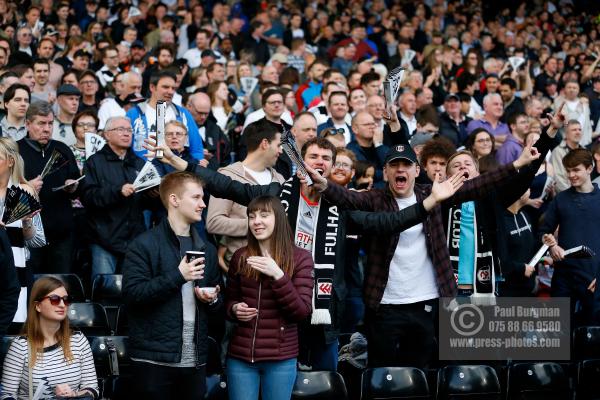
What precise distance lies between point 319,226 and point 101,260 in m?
2.56

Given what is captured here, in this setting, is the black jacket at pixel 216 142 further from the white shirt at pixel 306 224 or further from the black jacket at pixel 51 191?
the white shirt at pixel 306 224

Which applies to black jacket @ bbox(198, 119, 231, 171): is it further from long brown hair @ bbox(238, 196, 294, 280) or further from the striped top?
the striped top

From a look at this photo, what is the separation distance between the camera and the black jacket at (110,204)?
7.94 m

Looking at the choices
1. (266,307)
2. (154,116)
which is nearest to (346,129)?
(154,116)

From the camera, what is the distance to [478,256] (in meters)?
7.07

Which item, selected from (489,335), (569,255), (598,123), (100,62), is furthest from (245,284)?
(598,123)

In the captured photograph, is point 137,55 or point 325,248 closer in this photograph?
point 325,248

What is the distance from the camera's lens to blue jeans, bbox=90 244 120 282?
8070 mm

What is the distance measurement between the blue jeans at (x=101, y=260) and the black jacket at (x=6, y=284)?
239cm

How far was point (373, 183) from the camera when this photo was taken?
902 centimetres

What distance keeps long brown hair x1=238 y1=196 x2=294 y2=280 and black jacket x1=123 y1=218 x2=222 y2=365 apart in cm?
26

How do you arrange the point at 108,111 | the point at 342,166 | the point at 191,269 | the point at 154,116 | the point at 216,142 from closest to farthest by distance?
the point at 191,269, the point at 342,166, the point at 154,116, the point at 108,111, the point at 216,142

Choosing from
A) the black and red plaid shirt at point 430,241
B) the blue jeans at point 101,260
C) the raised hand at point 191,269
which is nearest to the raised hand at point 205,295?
the raised hand at point 191,269

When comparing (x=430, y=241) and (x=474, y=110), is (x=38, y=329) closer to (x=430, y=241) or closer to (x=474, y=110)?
(x=430, y=241)
